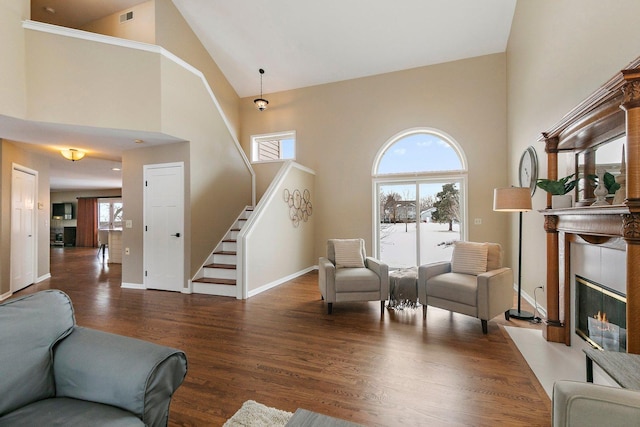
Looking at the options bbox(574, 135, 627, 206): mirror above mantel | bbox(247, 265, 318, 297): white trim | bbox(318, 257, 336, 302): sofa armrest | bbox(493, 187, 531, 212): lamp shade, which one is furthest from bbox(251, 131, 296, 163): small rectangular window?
bbox(574, 135, 627, 206): mirror above mantel

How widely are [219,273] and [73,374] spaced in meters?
3.69

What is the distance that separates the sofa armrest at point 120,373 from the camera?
1.17 metres

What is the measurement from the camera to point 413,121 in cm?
603

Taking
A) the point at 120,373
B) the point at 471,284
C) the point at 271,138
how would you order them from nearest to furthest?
the point at 120,373
the point at 471,284
the point at 271,138

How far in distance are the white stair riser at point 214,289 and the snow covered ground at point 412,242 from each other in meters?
3.26

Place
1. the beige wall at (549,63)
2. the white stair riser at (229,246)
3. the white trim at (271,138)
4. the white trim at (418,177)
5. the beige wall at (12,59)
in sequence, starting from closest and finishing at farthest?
the beige wall at (549,63)
the beige wall at (12,59)
the white stair riser at (229,246)
the white trim at (418,177)
the white trim at (271,138)

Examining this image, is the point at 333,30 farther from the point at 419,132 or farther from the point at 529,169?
the point at 529,169

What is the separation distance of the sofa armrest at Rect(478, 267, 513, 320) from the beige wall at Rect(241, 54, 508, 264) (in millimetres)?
2617

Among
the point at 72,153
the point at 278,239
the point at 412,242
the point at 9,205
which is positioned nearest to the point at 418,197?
the point at 412,242

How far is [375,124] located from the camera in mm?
6289

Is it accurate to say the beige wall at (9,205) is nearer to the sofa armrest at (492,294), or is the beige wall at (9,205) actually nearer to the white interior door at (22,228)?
the white interior door at (22,228)

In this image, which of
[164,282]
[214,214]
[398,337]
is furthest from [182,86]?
[398,337]

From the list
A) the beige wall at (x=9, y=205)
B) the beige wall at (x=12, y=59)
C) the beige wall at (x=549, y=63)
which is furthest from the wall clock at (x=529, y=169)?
the beige wall at (x=9, y=205)

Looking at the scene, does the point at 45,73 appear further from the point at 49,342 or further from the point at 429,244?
the point at 429,244
